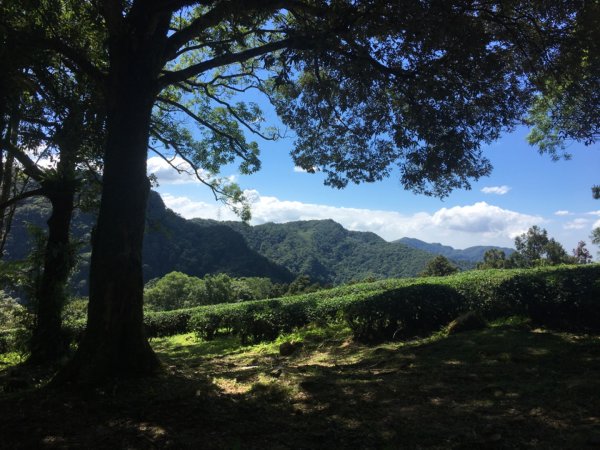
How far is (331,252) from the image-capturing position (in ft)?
479

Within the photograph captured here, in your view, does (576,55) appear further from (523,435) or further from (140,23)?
(140,23)

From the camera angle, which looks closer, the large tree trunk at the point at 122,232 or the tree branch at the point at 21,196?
the large tree trunk at the point at 122,232

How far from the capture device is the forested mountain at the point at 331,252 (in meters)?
126

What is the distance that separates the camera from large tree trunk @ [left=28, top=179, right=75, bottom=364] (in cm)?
916

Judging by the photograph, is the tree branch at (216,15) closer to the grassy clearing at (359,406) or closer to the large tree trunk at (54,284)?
the large tree trunk at (54,284)

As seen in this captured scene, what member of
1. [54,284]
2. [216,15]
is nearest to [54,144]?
[54,284]

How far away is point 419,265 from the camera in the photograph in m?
133


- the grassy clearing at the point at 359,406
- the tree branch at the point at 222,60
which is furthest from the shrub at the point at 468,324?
the tree branch at the point at 222,60

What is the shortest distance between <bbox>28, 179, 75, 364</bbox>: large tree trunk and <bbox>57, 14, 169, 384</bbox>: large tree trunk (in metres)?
4.60

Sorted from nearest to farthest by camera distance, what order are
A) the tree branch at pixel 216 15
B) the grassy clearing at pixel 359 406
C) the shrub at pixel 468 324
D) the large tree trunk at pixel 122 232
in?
the grassy clearing at pixel 359 406
the large tree trunk at pixel 122 232
the tree branch at pixel 216 15
the shrub at pixel 468 324

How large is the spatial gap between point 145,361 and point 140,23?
5026mm

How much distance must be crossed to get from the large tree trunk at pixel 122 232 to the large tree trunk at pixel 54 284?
4.60 meters

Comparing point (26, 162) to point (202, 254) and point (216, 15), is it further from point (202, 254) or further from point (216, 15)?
point (202, 254)

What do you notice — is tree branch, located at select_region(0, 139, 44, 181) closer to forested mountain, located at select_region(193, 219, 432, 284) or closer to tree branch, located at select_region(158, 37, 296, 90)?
tree branch, located at select_region(158, 37, 296, 90)
